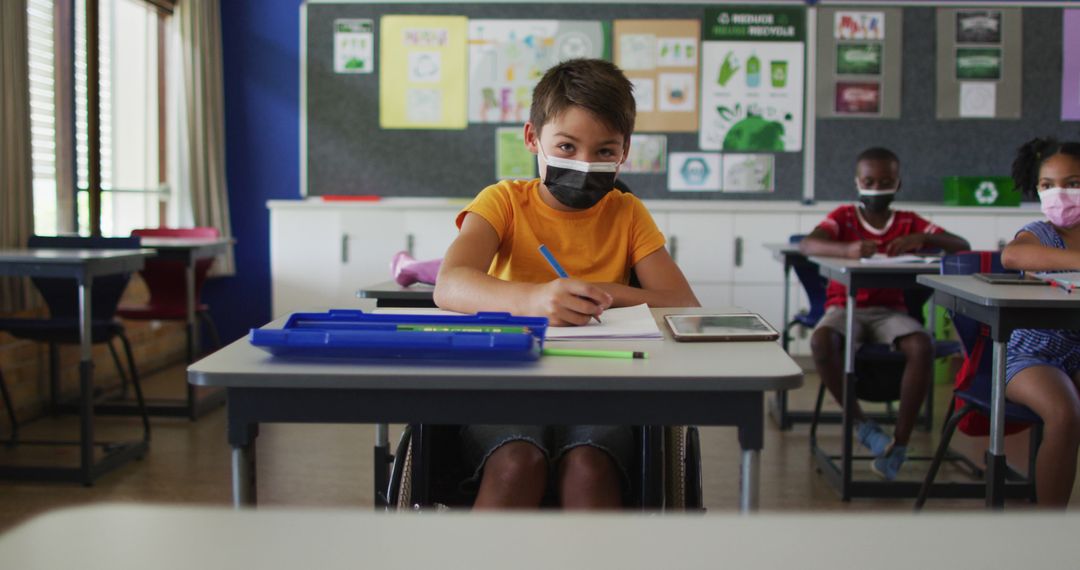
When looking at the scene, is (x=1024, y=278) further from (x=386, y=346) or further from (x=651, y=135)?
(x=651, y=135)

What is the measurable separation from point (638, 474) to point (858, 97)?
13.8 ft

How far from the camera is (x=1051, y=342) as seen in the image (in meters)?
2.29

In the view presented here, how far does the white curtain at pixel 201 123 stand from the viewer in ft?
16.3

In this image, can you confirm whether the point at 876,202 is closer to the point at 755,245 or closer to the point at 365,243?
→ the point at 755,245

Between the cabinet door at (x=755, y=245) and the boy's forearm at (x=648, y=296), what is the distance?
341cm

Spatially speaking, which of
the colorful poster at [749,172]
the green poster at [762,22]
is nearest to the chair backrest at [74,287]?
the colorful poster at [749,172]

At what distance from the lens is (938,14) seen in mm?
5180

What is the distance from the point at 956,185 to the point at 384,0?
317 centimetres

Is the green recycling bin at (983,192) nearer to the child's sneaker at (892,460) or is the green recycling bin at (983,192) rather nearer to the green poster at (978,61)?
the green poster at (978,61)

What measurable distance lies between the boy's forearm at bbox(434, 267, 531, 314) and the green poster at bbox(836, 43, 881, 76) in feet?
13.6

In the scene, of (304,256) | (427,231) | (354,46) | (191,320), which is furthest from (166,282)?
(354,46)

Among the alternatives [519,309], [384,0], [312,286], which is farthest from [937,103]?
[519,309]

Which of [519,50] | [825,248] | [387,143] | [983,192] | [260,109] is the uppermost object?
[519,50]

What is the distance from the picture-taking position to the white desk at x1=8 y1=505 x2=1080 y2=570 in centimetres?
40
